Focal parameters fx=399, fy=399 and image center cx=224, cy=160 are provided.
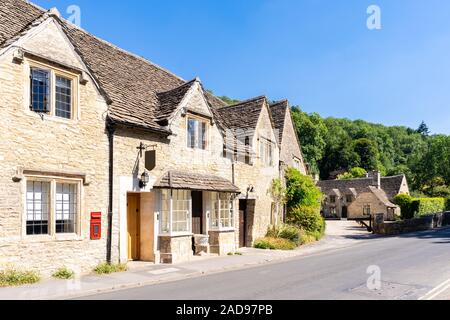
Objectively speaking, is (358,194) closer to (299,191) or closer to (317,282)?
(299,191)

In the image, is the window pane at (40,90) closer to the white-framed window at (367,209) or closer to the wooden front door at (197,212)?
the wooden front door at (197,212)

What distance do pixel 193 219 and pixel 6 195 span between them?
29.0ft

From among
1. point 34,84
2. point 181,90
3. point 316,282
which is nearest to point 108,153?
point 34,84

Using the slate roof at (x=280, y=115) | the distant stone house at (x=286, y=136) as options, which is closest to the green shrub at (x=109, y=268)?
the distant stone house at (x=286, y=136)

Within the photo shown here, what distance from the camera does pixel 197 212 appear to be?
18953 mm

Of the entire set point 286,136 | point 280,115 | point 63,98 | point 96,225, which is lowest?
point 96,225

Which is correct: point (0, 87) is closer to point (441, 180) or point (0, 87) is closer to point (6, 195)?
point (6, 195)

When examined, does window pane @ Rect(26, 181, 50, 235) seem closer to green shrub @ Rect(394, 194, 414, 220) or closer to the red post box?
the red post box

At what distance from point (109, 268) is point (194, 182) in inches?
214

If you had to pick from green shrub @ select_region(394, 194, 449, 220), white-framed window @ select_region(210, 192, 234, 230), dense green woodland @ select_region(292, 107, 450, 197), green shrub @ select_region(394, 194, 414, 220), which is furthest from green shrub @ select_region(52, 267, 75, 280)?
dense green woodland @ select_region(292, 107, 450, 197)

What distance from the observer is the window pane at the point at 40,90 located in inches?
490

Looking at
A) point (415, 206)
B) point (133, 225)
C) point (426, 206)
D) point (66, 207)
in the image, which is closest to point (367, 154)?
point (426, 206)

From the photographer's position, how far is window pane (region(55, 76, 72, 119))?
1312 cm

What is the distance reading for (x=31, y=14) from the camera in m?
14.8
